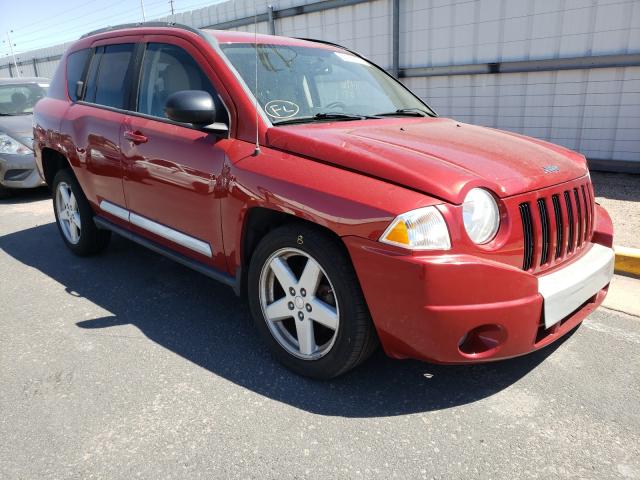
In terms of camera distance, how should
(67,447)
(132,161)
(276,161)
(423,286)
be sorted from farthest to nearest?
(132,161), (276,161), (67,447), (423,286)

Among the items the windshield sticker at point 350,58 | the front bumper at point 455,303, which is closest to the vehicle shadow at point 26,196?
the windshield sticker at point 350,58

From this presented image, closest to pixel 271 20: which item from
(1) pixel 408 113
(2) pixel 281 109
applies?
(1) pixel 408 113

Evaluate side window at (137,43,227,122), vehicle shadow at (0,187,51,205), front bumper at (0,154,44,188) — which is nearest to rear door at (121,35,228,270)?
side window at (137,43,227,122)

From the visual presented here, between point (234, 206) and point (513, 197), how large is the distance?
1404mm

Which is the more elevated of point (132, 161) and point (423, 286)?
point (132, 161)

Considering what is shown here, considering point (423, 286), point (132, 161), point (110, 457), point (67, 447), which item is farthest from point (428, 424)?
point (132, 161)

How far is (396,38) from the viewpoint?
8.14 metres

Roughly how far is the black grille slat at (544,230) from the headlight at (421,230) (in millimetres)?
584

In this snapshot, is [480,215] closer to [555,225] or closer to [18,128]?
[555,225]

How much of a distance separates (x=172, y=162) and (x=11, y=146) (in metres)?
5.28

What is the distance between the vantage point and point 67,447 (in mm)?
2182

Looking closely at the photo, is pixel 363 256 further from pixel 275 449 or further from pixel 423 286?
pixel 275 449

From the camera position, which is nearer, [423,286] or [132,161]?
[423,286]

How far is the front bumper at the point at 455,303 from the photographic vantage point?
2.06 metres
